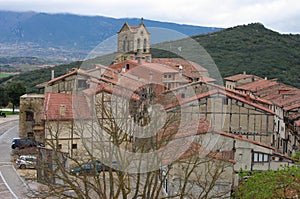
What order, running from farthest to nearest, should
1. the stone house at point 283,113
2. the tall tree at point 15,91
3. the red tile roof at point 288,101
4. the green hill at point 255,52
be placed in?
1. the green hill at point 255,52
2. the tall tree at point 15,91
3. the red tile roof at point 288,101
4. the stone house at point 283,113

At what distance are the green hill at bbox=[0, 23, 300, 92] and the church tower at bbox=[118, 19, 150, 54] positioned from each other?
8.62 ft

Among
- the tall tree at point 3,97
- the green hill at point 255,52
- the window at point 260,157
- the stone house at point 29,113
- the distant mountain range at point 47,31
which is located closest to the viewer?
the window at point 260,157

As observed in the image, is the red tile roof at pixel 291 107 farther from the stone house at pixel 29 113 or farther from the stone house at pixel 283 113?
the stone house at pixel 29 113

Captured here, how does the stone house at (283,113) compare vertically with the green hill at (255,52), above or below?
below

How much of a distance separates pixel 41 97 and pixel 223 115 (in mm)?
11436

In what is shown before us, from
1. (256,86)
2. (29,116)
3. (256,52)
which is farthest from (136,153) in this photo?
(256,52)

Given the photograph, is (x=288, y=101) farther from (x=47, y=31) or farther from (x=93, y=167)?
(x=47, y=31)

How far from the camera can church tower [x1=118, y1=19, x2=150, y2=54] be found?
4561 cm

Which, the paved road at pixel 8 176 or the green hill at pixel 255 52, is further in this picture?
the green hill at pixel 255 52

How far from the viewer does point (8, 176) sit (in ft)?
70.5

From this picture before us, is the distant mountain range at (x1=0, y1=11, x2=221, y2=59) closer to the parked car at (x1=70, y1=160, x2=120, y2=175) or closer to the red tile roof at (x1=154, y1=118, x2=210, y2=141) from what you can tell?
the red tile roof at (x1=154, y1=118, x2=210, y2=141)

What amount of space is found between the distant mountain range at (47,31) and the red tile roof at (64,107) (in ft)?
247

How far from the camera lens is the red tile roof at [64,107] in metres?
22.0

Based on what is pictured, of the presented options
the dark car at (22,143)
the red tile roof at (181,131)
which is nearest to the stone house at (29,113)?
the dark car at (22,143)
